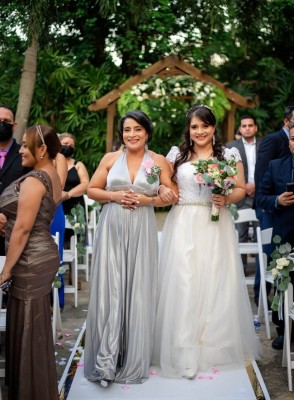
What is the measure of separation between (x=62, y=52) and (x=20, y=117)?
647cm

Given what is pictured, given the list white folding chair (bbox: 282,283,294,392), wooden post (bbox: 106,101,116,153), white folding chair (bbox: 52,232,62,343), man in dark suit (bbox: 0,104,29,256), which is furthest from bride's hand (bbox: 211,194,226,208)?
wooden post (bbox: 106,101,116,153)

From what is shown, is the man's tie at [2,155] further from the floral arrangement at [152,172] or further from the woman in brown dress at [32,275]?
the woman in brown dress at [32,275]

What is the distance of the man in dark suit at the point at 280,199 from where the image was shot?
18.8 ft

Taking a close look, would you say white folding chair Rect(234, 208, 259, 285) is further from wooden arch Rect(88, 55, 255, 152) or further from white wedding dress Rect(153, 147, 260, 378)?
wooden arch Rect(88, 55, 255, 152)

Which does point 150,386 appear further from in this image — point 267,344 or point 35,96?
point 35,96

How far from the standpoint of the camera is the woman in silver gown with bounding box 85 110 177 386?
4910 millimetres

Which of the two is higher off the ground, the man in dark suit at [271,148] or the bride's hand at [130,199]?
the man in dark suit at [271,148]

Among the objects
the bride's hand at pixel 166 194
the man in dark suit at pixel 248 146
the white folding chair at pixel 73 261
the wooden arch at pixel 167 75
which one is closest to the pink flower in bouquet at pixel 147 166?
the bride's hand at pixel 166 194

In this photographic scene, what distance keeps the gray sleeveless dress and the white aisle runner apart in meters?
0.13

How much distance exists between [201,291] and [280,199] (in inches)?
44.5

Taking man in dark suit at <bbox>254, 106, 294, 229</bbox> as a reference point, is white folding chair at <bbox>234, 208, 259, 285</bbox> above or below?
below

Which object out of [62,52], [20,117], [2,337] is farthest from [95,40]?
[2,337]

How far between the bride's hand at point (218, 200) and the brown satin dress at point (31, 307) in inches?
62.4

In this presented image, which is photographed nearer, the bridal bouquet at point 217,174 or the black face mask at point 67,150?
the bridal bouquet at point 217,174
